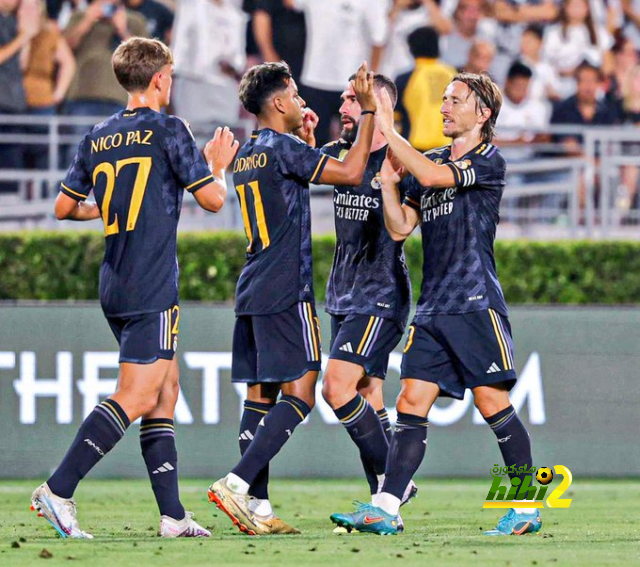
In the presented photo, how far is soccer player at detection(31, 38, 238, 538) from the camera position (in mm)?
6367

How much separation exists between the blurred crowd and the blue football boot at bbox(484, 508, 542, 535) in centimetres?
670

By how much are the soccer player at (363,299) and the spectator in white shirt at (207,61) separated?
6.18 meters

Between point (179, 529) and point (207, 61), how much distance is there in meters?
7.74

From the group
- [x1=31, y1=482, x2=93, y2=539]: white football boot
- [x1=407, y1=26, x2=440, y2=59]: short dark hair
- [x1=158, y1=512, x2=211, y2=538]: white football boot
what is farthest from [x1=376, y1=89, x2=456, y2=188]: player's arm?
[x1=407, y1=26, x2=440, y2=59]: short dark hair

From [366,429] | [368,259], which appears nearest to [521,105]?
[368,259]

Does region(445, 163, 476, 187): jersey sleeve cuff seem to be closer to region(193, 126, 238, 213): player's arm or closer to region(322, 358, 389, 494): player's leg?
region(193, 126, 238, 213): player's arm

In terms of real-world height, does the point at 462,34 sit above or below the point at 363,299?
above

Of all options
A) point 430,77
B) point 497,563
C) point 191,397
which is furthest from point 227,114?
point 497,563

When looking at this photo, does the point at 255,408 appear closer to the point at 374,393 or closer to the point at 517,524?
the point at 374,393

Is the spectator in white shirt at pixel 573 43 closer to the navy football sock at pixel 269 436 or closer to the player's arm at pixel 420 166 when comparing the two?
the player's arm at pixel 420 166

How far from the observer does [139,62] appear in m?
6.43

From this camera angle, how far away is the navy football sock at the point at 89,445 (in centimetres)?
620

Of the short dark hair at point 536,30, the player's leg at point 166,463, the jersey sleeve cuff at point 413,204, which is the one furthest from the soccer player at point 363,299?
the short dark hair at point 536,30

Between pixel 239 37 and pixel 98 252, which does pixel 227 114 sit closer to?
pixel 239 37
